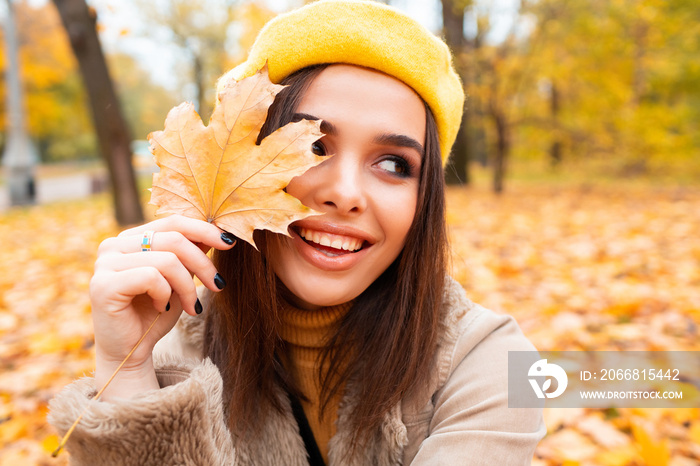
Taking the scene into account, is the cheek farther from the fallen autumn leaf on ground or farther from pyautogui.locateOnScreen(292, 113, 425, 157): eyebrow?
the fallen autumn leaf on ground

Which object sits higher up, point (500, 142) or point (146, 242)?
point (500, 142)

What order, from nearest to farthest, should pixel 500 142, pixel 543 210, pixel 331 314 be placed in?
pixel 331 314, pixel 543 210, pixel 500 142

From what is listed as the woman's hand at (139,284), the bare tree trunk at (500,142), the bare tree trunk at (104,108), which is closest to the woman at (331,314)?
the woman's hand at (139,284)

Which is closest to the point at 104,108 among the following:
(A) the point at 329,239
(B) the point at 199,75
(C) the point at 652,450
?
(A) the point at 329,239

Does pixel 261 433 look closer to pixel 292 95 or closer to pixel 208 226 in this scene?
pixel 208 226

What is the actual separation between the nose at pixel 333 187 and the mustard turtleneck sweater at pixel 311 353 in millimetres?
360

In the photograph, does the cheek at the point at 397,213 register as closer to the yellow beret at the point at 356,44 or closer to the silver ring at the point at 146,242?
the yellow beret at the point at 356,44

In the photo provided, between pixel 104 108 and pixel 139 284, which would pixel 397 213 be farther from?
pixel 104 108

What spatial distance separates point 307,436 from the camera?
1.41 meters

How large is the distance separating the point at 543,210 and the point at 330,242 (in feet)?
22.4

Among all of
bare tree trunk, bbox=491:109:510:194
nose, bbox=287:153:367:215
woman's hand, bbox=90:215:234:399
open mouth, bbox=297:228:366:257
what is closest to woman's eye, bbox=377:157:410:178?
nose, bbox=287:153:367:215

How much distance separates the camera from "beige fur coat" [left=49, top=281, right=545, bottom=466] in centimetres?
92

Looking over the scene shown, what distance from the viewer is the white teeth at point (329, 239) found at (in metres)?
1.13

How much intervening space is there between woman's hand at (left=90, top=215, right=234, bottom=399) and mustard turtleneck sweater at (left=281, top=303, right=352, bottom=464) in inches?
14.9
